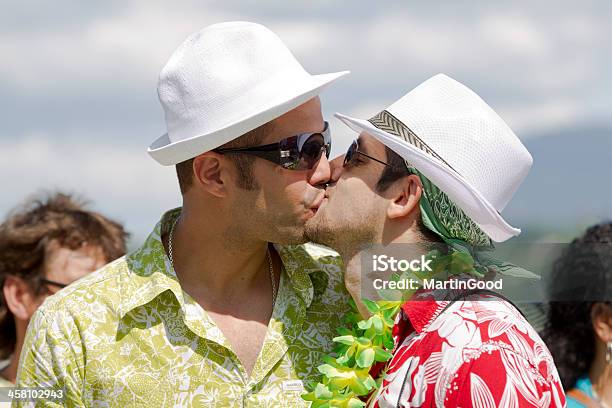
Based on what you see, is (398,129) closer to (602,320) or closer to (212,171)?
(212,171)

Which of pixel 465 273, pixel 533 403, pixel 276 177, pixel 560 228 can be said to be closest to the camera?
pixel 533 403

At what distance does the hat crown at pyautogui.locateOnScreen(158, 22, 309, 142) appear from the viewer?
3.90m

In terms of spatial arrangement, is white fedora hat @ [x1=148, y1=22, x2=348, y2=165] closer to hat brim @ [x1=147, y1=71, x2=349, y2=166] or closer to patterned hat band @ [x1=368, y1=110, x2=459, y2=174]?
hat brim @ [x1=147, y1=71, x2=349, y2=166]

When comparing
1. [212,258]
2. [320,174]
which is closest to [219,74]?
[320,174]

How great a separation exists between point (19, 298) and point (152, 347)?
207 centimetres

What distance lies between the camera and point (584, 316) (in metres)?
5.43

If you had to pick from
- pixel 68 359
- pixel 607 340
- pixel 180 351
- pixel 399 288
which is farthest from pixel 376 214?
pixel 607 340

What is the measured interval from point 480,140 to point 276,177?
0.82 m

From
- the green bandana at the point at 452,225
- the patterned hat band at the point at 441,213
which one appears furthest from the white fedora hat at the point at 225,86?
the green bandana at the point at 452,225

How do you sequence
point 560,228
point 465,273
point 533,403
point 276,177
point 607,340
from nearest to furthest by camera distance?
point 533,403, point 465,273, point 276,177, point 607,340, point 560,228

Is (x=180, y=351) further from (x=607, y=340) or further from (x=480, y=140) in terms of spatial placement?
(x=607, y=340)

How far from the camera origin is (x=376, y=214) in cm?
371

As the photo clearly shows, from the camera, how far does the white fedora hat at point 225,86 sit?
12.7 feet

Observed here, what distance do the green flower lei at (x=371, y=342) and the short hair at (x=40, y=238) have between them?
237 centimetres
